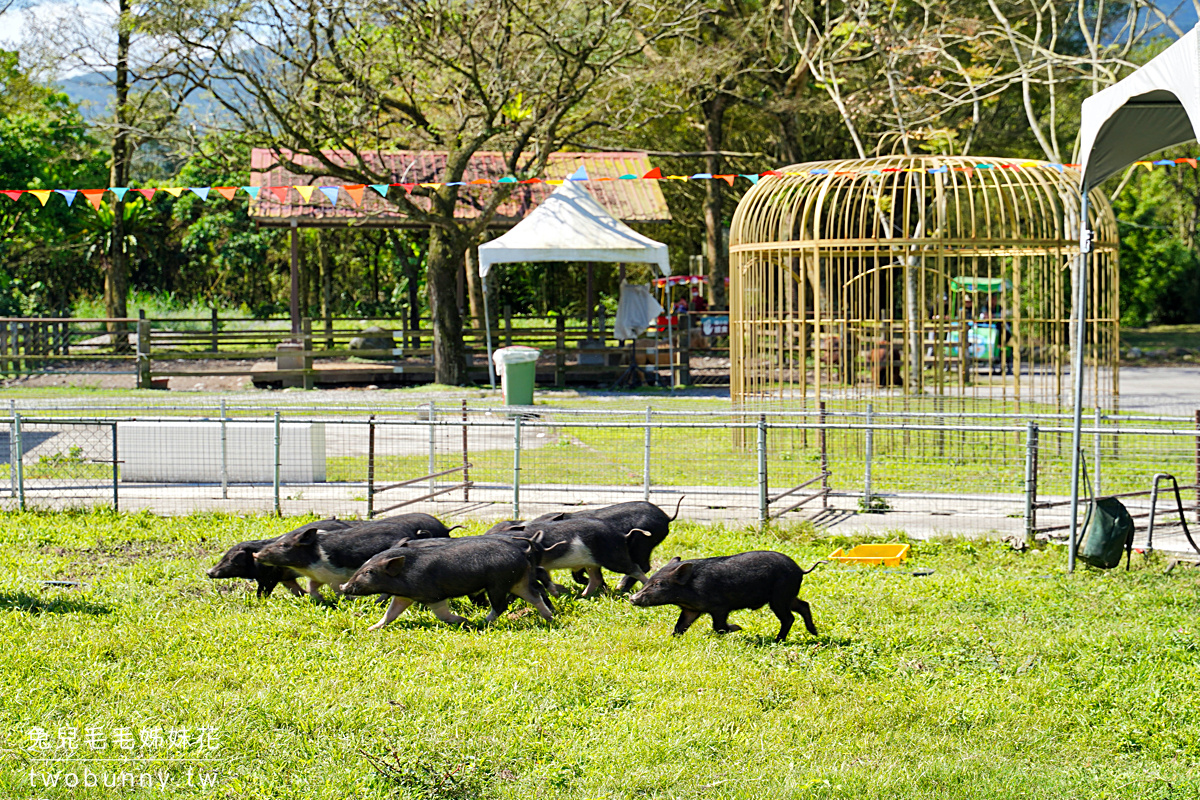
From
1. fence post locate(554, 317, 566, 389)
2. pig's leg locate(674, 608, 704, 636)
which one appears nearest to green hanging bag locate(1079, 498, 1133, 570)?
pig's leg locate(674, 608, 704, 636)

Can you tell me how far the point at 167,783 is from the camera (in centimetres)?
495

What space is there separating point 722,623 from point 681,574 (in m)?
0.46

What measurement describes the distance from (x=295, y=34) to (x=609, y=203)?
311 inches

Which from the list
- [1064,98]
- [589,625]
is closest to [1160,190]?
[1064,98]

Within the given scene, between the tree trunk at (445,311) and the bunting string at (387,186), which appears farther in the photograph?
the tree trunk at (445,311)

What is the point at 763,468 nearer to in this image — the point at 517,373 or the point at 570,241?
the point at 517,373

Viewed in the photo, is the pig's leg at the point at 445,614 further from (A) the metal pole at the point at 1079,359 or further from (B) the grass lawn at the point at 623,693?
(A) the metal pole at the point at 1079,359

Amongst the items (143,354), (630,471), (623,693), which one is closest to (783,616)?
(623,693)

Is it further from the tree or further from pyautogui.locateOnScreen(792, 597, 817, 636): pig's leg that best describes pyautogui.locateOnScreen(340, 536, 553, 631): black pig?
the tree

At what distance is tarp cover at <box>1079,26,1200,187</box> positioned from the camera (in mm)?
7535

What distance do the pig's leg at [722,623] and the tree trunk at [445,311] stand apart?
64.3 feet

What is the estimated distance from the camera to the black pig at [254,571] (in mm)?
8016

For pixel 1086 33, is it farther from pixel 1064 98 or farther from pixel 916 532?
pixel 1064 98

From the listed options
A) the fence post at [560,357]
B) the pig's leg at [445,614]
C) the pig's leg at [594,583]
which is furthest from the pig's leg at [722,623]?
the fence post at [560,357]
